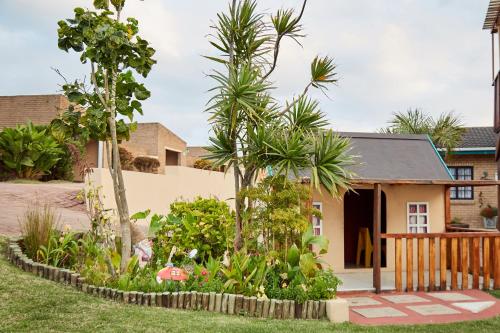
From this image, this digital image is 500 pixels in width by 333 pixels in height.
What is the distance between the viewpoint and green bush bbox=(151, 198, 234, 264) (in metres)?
10.7

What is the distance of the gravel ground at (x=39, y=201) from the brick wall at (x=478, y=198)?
17.6m

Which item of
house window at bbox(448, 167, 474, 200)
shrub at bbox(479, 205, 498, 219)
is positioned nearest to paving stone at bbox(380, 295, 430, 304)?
shrub at bbox(479, 205, 498, 219)

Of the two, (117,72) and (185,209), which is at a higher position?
(117,72)

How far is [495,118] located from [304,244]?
8.10 metres

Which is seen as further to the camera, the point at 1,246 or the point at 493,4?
the point at 493,4

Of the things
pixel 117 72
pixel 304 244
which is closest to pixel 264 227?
pixel 304 244

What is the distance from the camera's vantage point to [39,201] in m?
16.7

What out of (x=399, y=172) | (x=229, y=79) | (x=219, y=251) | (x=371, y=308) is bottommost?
(x=371, y=308)

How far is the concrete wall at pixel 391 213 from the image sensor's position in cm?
1217

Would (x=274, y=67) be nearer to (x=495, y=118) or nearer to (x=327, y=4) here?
(x=327, y=4)

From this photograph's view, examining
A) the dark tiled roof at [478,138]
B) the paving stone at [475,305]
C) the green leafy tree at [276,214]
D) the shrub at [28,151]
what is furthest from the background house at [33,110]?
the paving stone at [475,305]

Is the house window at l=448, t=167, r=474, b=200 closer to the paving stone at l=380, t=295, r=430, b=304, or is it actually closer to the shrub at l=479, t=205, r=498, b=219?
the shrub at l=479, t=205, r=498, b=219

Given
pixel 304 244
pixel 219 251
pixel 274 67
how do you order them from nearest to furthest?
pixel 304 244, pixel 274 67, pixel 219 251

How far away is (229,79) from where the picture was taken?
9164mm
